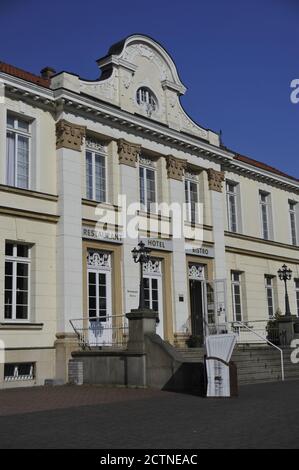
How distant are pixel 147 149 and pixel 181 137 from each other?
1832mm

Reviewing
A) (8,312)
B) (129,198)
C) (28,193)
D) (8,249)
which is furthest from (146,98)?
(8,312)

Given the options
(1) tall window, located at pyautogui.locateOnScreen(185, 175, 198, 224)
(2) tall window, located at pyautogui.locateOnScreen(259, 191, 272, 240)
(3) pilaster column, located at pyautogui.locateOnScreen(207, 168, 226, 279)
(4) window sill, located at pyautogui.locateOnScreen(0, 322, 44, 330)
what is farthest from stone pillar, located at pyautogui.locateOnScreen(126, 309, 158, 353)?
(2) tall window, located at pyautogui.locateOnScreen(259, 191, 272, 240)

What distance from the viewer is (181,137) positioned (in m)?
24.4

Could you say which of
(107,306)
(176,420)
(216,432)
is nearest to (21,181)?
(107,306)

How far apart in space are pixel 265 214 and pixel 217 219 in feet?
17.7

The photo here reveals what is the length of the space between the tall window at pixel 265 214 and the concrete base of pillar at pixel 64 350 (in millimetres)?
14167

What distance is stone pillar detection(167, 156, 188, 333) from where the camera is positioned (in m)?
23.0

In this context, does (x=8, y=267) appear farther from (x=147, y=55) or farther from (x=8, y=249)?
(x=147, y=55)

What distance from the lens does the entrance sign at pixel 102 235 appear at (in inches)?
798

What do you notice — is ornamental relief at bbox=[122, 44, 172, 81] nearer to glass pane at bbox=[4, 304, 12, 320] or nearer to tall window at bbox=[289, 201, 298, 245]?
glass pane at bbox=[4, 304, 12, 320]

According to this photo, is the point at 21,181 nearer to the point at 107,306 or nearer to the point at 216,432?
the point at 107,306

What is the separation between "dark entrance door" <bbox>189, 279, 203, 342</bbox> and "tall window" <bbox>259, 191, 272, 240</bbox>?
6.78 m

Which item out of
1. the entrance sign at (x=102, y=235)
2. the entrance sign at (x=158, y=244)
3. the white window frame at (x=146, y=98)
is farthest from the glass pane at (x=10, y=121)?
the entrance sign at (x=158, y=244)

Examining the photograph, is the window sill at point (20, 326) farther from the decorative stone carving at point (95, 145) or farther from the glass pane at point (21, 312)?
the decorative stone carving at point (95, 145)
